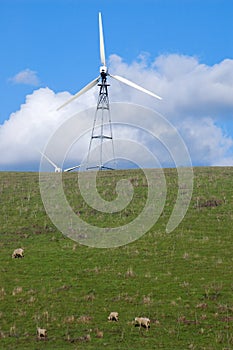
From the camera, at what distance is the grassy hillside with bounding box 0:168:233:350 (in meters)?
23.0

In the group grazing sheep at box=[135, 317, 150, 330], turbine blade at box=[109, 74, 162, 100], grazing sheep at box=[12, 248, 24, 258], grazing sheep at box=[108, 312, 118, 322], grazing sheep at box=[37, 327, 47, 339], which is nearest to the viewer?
grazing sheep at box=[37, 327, 47, 339]

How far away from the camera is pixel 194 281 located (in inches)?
1139

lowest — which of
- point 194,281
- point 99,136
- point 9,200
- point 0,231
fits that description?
point 194,281

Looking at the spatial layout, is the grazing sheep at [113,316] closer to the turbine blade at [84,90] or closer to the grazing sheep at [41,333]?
the grazing sheep at [41,333]

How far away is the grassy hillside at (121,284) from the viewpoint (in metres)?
23.0

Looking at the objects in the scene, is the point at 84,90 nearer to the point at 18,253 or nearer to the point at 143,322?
the point at 18,253

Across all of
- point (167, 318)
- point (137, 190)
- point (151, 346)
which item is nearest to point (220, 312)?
point (167, 318)

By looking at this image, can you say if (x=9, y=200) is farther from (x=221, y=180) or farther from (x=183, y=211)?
(x=221, y=180)

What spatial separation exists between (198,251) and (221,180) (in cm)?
2307

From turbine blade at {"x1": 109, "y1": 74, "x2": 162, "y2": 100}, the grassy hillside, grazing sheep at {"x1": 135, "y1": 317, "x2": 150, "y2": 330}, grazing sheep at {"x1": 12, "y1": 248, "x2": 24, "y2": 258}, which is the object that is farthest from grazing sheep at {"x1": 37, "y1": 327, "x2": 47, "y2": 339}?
turbine blade at {"x1": 109, "y1": 74, "x2": 162, "y2": 100}

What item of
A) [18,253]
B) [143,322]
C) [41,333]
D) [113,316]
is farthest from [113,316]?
[18,253]

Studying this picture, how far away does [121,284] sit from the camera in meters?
28.8

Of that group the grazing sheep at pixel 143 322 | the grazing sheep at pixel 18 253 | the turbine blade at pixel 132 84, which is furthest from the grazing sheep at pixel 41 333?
the turbine blade at pixel 132 84

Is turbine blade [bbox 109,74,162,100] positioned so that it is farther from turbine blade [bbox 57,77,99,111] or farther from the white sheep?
the white sheep
